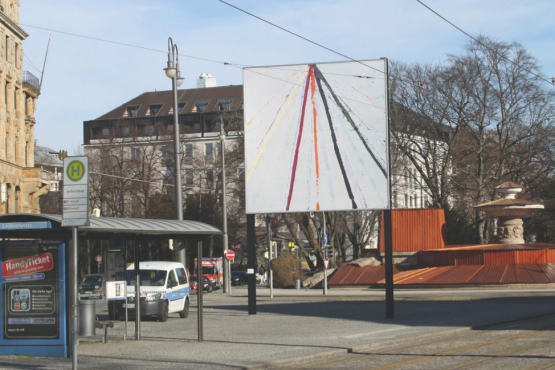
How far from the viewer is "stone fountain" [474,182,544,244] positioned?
1860 inches

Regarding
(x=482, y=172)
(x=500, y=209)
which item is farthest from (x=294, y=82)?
(x=482, y=172)

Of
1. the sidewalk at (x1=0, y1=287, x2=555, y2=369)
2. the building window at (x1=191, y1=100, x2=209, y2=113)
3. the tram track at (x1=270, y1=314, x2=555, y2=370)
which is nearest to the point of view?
the tram track at (x1=270, y1=314, x2=555, y2=370)

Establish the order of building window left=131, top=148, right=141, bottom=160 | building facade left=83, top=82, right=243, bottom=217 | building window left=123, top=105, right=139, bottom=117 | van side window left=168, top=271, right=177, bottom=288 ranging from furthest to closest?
1. building window left=123, top=105, right=139, bottom=117
2. building window left=131, top=148, right=141, bottom=160
3. building facade left=83, top=82, right=243, bottom=217
4. van side window left=168, top=271, right=177, bottom=288

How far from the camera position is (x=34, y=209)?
66250 millimetres

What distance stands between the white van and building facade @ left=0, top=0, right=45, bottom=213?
35600 mm

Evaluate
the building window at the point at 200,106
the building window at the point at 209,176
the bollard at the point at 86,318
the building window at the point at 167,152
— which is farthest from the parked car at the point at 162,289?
the building window at the point at 200,106

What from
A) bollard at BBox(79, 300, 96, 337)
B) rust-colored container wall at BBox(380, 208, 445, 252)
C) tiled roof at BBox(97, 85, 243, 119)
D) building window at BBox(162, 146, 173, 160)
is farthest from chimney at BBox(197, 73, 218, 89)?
bollard at BBox(79, 300, 96, 337)

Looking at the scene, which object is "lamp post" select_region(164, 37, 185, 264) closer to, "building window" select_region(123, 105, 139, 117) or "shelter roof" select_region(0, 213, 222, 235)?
"shelter roof" select_region(0, 213, 222, 235)

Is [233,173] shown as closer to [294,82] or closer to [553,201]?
[553,201]

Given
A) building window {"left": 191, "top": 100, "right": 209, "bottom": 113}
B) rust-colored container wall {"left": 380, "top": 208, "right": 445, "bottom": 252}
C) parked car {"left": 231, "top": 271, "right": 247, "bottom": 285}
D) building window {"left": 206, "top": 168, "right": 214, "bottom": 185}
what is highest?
building window {"left": 191, "top": 100, "right": 209, "bottom": 113}

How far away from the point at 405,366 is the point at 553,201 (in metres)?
53.0

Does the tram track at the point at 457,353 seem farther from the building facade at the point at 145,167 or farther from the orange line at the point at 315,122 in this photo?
the building facade at the point at 145,167

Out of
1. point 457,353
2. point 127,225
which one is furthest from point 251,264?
point 457,353

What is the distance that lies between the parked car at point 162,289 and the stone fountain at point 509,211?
25792mm
